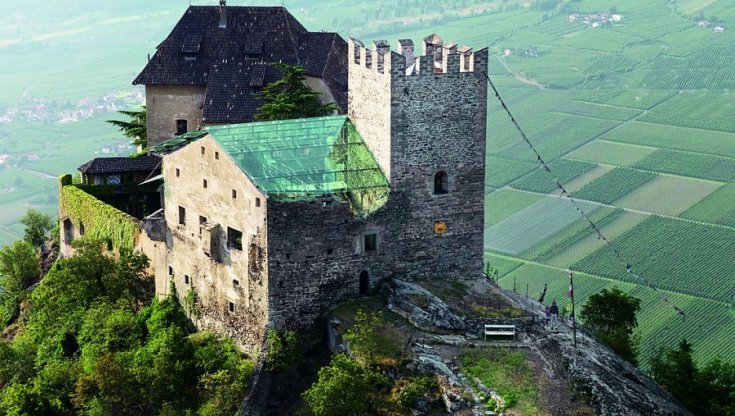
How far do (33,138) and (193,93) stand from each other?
4304 inches

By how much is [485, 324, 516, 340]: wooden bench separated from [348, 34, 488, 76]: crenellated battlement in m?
8.90

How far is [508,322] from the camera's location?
4122cm

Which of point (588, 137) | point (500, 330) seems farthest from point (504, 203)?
point (500, 330)

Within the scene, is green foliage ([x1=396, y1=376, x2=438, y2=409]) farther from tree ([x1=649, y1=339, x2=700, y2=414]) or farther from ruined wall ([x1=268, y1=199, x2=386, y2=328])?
tree ([x1=649, y1=339, x2=700, y2=414])

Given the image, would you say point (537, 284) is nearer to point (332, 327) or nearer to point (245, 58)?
point (245, 58)

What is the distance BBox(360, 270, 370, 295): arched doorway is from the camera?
43.0m

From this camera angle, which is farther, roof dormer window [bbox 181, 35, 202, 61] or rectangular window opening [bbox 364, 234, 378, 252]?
roof dormer window [bbox 181, 35, 202, 61]

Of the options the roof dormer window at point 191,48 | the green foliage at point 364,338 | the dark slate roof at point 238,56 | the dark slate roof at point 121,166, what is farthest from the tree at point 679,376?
the roof dormer window at point 191,48

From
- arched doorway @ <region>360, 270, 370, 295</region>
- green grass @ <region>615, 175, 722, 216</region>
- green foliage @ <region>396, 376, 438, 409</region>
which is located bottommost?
green grass @ <region>615, 175, 722, 216</region>

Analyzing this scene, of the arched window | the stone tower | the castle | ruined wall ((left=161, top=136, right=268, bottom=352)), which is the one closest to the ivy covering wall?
ruined wall ((left=161, top=136, right=268, bottom=352))

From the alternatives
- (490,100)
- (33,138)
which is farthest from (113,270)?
(33,138)

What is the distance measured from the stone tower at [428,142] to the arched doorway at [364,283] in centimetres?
112

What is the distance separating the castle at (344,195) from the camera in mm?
41562

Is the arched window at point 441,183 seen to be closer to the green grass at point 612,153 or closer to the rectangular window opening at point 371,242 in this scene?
the rectangular window opening at point 371,242
